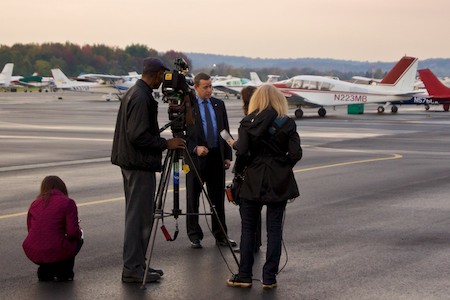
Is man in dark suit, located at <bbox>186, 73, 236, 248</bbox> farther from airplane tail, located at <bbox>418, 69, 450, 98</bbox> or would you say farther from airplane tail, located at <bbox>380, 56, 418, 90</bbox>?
airplane tail, located at <bbox>418, 69, 450, 98</bbox>

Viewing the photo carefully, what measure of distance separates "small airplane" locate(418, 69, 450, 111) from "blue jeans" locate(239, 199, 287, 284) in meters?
46.6

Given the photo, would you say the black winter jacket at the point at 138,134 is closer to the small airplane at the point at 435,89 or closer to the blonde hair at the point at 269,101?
the blonde hair at the point at 269,101

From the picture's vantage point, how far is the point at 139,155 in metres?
8.02

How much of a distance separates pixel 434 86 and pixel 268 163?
4749 centimetres

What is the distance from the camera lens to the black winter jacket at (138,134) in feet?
25.9

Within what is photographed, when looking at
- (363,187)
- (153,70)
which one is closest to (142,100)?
(153,70)

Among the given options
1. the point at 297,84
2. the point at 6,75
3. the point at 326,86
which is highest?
the point at 297,84

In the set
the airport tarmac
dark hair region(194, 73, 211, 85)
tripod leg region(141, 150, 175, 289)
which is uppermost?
dark hair region(194, 73, 211, 85)

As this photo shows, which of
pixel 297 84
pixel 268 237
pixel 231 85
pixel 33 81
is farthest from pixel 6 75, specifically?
pixel 268 237

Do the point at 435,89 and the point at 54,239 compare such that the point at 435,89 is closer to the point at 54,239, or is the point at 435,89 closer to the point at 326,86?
the point at 326,86

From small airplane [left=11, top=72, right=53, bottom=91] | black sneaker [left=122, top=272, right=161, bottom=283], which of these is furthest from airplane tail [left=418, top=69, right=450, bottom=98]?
small airplane [left=11, top=72, right=53, bottom=91]

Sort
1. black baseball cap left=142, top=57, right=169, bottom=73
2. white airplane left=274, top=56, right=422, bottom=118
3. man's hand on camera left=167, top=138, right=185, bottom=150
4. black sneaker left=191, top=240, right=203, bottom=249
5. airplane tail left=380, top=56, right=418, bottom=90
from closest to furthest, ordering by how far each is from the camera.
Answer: man's hand on camera left=167, top=138, right=185, bottom=150 → black baseball cap left=142, top=57, right=169, bottom=73 → black sneaker left=191, top=240, right=203, bottom=249 → white airplane left=274, top=56, right=422, bottom=118 → airplane tail left=380, top=56, right=418, bottom=90

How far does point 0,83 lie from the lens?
394ft

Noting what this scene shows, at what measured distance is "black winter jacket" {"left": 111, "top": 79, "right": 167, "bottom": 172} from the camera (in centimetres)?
788
